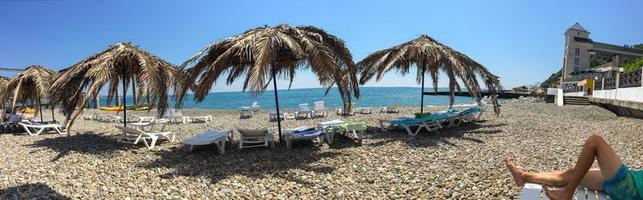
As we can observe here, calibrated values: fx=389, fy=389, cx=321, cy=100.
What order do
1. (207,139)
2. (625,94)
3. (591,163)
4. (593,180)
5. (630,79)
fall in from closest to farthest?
(591,163), (593,180), (207,139), (630,79), (625,94)

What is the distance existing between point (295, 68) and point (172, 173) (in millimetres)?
4508

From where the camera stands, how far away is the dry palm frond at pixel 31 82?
1231 centimetres

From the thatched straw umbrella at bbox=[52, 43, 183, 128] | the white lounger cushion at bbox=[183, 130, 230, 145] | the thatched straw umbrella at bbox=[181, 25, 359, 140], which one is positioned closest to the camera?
the thatched straw umbrella at bbox=[181, 25, 359, 140]

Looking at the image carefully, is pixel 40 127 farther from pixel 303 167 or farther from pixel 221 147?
pixel 303 167

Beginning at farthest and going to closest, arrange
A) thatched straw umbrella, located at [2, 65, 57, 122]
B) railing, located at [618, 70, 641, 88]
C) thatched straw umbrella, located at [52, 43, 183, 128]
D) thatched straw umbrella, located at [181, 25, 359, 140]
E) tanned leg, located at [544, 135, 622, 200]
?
railing, located at [618, 70, 641, 88] → thatched straw umbrella, located at [2, 65, 57, 122] → thatched straw umbrella, located at [52, 43, 183, 128] → thatched straw umbrella, located at [181, 25, 359, 140] → tanned leg, located at [544, 135, 622, 200]

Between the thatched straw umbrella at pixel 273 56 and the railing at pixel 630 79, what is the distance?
11.0 m

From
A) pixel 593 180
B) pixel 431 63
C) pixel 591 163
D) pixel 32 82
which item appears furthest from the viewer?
pixel 32 82

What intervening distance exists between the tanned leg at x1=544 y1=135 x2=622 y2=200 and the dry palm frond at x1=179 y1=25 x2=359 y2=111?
15.5 feet

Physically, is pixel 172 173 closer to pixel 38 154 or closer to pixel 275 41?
pixel 275 41

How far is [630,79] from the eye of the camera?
1428cm

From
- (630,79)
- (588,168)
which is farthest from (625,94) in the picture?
(588,168)

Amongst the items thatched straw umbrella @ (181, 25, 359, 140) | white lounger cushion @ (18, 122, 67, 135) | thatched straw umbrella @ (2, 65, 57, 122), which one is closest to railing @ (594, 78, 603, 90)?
thatched straw umbrella @ (181, 25, 359, 140)

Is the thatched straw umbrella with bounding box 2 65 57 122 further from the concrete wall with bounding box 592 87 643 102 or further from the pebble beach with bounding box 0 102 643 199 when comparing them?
the concrete wall with bounding box 592 87 643 102

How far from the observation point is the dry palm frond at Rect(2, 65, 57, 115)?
12.3 m
